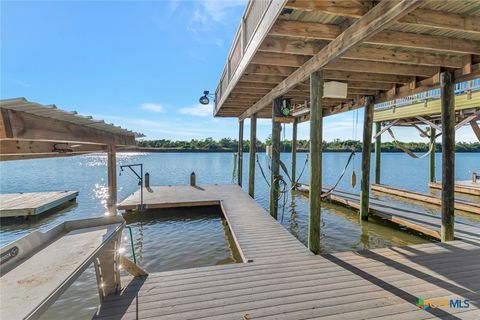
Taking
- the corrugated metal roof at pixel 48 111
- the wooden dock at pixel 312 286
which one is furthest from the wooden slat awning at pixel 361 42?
the wooden dock at pixel 312 286

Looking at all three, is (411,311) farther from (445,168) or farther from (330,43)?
(330,43)

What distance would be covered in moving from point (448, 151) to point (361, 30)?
3.87 meters

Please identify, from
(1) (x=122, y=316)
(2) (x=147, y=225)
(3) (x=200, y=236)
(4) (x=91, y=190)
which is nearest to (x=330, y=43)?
(1) (x=122, y=316)

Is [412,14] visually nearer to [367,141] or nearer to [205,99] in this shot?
[367,141]

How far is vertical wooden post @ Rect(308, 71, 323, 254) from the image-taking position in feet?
16.4

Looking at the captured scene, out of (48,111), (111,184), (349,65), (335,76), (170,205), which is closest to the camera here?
(48,111)

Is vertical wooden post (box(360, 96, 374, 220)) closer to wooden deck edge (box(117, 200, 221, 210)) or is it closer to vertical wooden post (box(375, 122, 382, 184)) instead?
wooden deck edge (box(117, 200, 221, 210))

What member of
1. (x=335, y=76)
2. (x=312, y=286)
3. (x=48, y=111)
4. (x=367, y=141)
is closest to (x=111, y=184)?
(x=48, y=111)

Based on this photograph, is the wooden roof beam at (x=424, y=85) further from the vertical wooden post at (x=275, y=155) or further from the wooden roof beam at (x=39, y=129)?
the wooden roof beam at (x=39, y=129)

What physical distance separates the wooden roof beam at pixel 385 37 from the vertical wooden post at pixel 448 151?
1102mm

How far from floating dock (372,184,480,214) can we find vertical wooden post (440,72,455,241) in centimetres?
571

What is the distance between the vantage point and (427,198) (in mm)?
11141

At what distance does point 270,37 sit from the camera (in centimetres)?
446

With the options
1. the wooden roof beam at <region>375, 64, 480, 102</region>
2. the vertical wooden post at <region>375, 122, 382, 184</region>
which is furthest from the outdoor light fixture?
the vertical wooden post at <region>375, 122, 382, 184</region>
